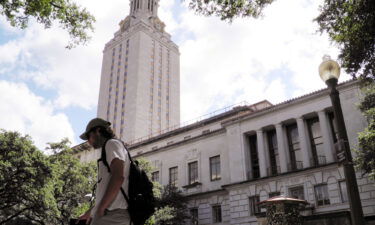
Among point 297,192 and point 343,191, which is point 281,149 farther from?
point 343,191

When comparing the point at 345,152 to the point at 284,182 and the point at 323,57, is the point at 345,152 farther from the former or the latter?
the point at 284,182

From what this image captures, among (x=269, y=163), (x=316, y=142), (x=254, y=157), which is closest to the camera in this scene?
(x=316, y=142)

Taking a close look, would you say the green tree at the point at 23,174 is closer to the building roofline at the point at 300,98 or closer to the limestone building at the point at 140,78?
the building roofline at the point at 300,98

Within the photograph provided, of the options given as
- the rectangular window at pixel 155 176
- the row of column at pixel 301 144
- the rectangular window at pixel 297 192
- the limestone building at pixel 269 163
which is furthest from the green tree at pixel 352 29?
the rectangular window at pixel 155 176

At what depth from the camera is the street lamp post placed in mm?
6090

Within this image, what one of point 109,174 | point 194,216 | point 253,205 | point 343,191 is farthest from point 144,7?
point 109,174

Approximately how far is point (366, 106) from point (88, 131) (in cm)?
2149

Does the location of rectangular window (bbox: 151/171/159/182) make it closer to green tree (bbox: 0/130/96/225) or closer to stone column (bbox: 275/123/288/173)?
green tree (bbox: 0/130/96/225)

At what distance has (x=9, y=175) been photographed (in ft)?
69.2

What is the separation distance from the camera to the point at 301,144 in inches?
1085

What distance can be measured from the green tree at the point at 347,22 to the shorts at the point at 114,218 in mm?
8211

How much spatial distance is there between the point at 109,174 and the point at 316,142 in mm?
26805

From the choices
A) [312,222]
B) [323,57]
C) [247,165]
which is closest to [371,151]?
[312,222]

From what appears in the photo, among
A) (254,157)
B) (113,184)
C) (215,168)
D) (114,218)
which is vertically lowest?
(114,218)
